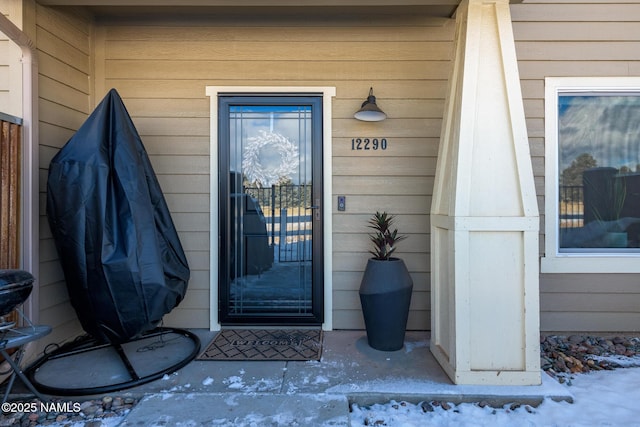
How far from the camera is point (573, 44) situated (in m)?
3.01

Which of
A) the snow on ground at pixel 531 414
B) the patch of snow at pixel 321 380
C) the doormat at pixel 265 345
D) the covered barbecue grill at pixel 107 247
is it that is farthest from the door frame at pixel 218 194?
the snow on ground at pixel 531 414

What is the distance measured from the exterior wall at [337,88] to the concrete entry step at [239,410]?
1140 millimetres

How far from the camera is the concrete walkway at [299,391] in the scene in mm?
1924

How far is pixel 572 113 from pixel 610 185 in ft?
2.28

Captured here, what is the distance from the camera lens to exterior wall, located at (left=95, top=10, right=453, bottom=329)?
3094 mm

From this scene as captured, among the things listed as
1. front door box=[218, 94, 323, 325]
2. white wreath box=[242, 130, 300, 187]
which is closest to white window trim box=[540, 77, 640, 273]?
front door box=[218, 94, 323, 325]

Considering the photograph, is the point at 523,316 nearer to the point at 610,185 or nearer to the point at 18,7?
the point at 610,185

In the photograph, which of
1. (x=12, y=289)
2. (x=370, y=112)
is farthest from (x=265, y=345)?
(x=370, y=112)

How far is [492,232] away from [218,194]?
7.13ft

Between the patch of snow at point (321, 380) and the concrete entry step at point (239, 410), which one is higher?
the patch of snow at point (321, 380)

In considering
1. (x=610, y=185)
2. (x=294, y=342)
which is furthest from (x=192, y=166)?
(x=610, y=185)

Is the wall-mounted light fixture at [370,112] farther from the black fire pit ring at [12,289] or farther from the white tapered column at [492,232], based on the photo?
the black fire pit ring at [12,289]

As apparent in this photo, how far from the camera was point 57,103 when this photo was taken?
9.00 ft

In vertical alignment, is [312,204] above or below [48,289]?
above
